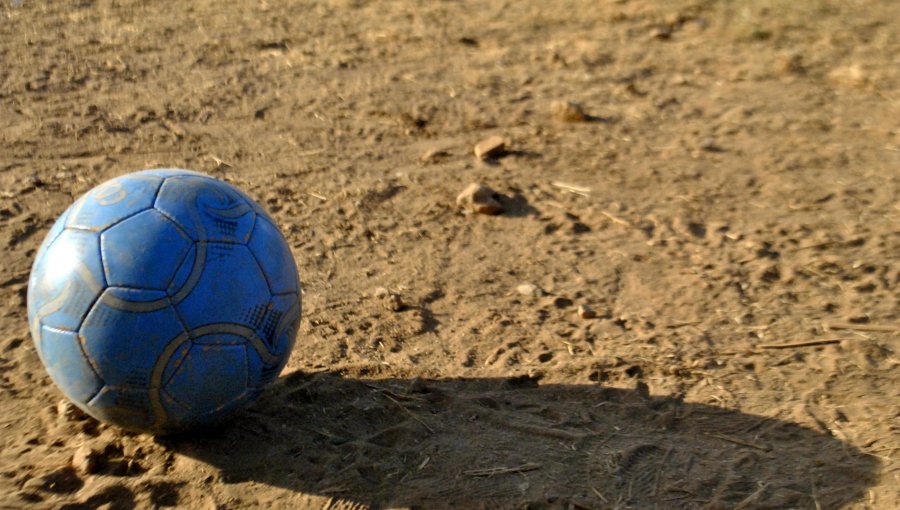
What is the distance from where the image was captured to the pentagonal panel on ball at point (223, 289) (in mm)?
3549

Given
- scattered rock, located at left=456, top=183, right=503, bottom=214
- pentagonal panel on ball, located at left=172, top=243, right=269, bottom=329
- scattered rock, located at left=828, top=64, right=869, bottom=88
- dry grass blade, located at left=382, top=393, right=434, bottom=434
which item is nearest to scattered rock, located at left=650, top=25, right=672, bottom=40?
scattered rock, located at left=828, top=64, right=869, bottom=88

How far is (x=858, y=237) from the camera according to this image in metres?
5.70

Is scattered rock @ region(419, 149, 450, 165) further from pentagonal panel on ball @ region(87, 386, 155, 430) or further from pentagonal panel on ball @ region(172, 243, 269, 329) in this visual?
pentagonal panel on ball @ region(87, 386, 155, 430)

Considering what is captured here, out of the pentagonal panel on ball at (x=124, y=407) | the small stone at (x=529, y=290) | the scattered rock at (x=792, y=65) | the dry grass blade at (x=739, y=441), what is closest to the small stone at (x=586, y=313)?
the small stone at (x=529, y=290)

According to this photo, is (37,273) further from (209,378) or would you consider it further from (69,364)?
(209,378)

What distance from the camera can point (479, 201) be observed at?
5922mm

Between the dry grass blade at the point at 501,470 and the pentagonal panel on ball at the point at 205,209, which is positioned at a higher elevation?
the pentagonal panel on ball at the point at 205,209

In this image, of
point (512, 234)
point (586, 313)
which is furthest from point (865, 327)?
point (512, 234)

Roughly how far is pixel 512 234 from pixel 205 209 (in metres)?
2.39

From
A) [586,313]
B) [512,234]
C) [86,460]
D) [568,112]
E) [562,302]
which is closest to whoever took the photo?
[86,460]

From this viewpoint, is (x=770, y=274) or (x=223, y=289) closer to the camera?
(x=223, y=289)

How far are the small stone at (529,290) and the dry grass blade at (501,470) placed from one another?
140cm

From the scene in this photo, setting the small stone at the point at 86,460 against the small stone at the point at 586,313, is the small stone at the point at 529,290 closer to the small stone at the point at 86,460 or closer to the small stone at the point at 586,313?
the small stone at the point at 586,313

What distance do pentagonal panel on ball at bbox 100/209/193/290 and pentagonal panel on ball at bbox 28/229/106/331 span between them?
5cm
